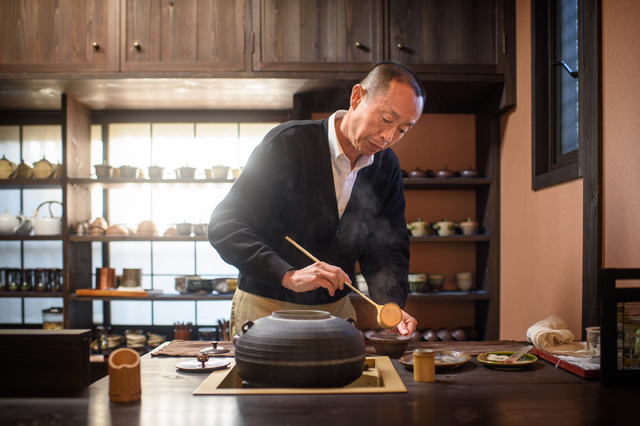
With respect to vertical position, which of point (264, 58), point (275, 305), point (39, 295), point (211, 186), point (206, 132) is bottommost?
point (39, 295)

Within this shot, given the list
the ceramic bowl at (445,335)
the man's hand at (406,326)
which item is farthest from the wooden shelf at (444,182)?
the man's hand at (406,326)

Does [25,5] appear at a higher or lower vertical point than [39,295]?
higher

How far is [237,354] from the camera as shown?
1.23 m

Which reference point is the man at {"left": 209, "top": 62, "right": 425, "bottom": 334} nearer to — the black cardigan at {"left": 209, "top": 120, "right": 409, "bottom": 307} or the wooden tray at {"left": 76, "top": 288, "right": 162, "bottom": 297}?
the black cardigan at {"left": 209, "top": 120, "right": 409, "bottom": 307}

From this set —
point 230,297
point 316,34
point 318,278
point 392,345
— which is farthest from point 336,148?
point 230,297

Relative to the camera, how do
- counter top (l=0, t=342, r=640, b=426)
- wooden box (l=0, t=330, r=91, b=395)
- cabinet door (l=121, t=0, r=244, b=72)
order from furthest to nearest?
cabinet door (l=121, t=0, r=244, b=72)
wooden box (l=0, t=330, r=91, b=395)
counter top (l=0, t=342, r=640, b=426)

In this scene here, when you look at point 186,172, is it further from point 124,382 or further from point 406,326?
point 124,382

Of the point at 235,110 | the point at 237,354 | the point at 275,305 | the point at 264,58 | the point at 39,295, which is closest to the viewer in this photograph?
the point at 237,354

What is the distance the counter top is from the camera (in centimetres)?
101

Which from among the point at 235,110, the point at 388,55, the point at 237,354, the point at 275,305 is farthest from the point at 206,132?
the point at 237,354

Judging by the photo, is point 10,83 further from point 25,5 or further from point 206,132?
point 206,132

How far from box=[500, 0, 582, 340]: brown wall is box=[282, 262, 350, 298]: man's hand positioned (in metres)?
1.43

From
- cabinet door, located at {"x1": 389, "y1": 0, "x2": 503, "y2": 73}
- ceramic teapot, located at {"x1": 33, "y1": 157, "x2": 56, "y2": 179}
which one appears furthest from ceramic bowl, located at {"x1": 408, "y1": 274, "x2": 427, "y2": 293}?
ceramic teapot, located at {"x1": 33, "y1": 157, "x2": 56, "y2": 179}

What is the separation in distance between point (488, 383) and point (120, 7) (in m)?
3.07
